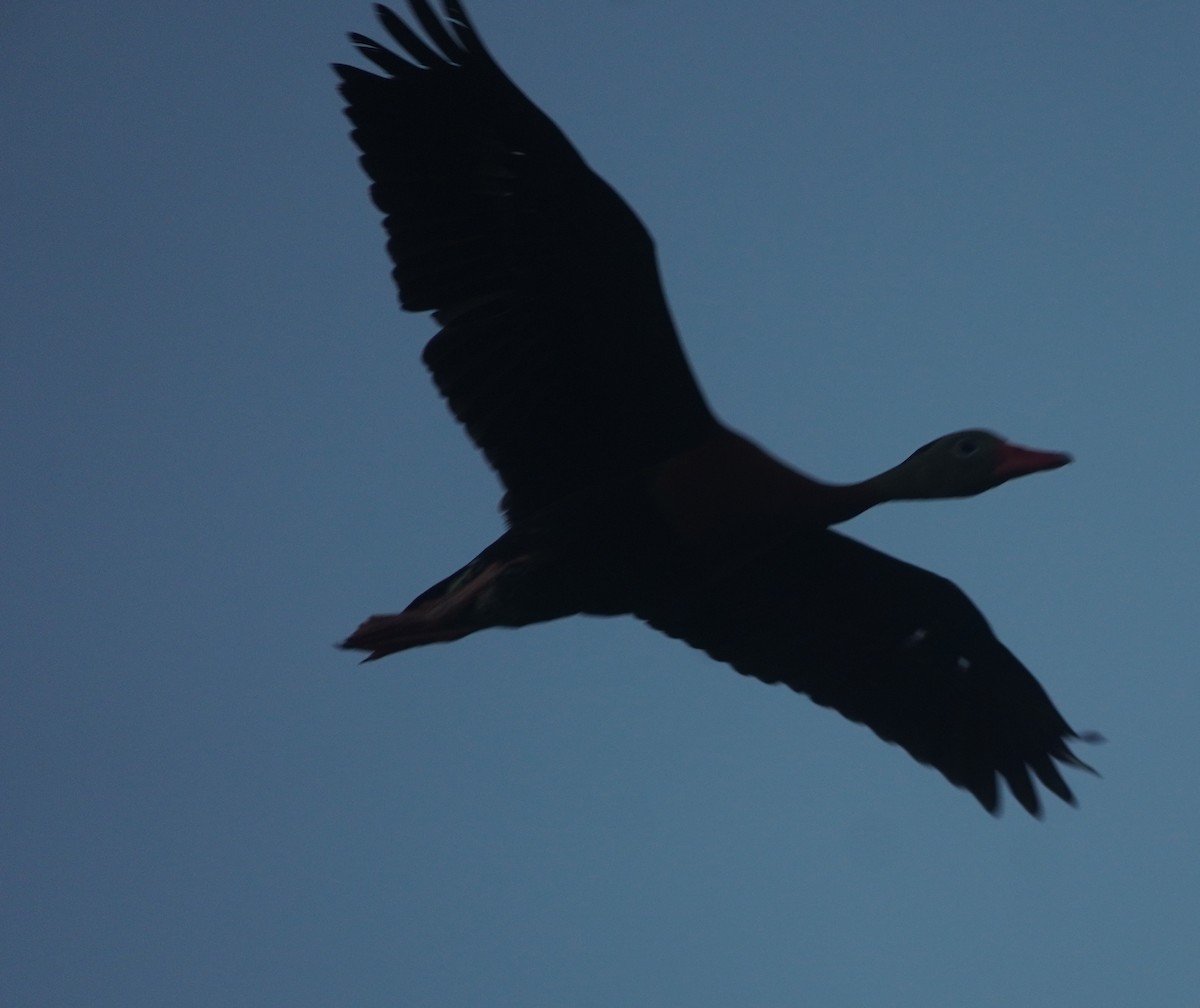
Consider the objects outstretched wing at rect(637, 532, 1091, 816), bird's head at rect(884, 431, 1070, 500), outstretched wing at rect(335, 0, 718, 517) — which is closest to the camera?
outstretched wing at rect(335, 0, 718, 517)

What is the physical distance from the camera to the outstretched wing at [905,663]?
254 inches

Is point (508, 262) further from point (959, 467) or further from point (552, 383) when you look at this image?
point (959, 467)

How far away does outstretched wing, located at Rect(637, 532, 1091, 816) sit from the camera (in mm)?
6449

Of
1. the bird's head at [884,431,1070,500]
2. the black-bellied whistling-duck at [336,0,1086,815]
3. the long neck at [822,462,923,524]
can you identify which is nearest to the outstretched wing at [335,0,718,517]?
the black-bellied whistling-duck at [336,0,1086,815]

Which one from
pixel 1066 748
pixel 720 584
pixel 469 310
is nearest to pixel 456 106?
pixel 469 310

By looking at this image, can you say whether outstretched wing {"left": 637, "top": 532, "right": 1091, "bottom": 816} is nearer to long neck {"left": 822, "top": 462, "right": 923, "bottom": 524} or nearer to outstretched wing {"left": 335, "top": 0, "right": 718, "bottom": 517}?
long neck {"left": 822, "top": 462, "right": 923, "bottom": 524}

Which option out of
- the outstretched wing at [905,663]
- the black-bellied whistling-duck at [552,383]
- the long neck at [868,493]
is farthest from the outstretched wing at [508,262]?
the outstretched wing at [905,663]

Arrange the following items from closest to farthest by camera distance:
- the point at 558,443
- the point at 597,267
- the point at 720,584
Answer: the point at 597,267, the point at 558,443, the point at 720,584

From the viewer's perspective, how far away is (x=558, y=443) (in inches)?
222

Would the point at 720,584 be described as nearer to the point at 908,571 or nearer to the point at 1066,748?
the point at 908,571

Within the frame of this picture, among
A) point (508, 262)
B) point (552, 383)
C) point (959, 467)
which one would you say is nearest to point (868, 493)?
point (959, 467)

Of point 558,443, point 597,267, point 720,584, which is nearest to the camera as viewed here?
point 597,267

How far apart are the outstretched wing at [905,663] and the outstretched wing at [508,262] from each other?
48.3 inches

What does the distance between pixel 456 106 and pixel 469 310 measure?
75 cm
